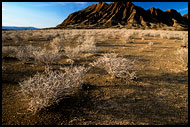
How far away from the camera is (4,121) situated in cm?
279

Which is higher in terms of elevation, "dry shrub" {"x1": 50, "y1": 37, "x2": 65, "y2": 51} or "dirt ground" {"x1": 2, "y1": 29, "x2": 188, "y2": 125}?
"dry shrub" {"x1": 50, "y1": 37, "x2": 65, "y2": 51}

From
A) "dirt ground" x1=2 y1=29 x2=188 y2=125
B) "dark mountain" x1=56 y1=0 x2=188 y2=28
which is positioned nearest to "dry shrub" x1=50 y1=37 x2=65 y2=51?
"dirt ground" x1=2 y1=29 x2=188 y2=125

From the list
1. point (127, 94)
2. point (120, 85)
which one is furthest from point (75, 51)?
point (127, 94)

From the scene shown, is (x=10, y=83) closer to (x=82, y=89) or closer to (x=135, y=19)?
(x=82, y=89)

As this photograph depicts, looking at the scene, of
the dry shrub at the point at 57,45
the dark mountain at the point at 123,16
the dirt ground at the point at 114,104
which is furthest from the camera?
the dark mountain at the point at 123,16

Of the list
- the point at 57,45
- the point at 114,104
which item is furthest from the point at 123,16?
the point at 114,104

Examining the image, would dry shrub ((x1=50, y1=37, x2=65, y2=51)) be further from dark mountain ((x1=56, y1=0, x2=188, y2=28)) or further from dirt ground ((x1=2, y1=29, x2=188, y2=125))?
dark mountain ((x1=56, y1=0, x2=188, y2=28))

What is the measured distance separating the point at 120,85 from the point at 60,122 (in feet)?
8.05

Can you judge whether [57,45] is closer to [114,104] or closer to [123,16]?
[114,104]

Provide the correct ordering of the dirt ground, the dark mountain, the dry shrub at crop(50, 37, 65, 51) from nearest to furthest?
1. the dirt ground
2. the dry shrub at crop(50, 37, 65, 51)
3. the dark mountain

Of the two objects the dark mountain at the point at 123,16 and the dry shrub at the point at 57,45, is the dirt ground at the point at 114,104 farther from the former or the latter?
the dark mountain at the point at 123,16

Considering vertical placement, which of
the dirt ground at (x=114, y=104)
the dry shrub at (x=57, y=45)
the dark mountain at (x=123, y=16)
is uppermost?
the dark mountain at (x=123, y=16)

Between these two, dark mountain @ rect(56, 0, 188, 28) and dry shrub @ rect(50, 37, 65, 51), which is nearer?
dry shrub @ rect(50, 37, 65, 51)

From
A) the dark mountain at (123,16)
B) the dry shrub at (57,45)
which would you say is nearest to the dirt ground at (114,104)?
the dry shrub at (57,45)
